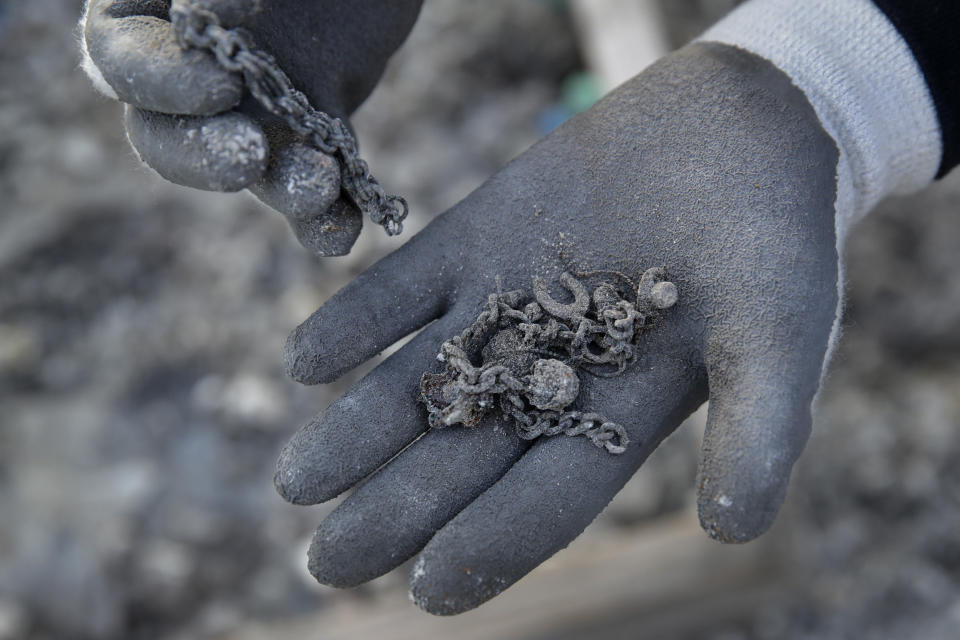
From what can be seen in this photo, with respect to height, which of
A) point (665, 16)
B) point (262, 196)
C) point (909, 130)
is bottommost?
point (665, 16)

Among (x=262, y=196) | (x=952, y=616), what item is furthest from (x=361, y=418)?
(x=952, y=616)

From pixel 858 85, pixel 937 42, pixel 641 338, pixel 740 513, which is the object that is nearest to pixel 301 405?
pixel 641 338

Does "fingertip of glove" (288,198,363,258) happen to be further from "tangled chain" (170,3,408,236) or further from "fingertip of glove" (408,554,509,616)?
"fingertip of glove" (408,554,509,616)

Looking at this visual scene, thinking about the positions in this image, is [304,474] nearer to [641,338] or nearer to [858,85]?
[641,338]

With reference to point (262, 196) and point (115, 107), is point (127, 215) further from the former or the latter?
point (262, 196)

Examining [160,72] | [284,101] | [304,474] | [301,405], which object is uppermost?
[160,72]

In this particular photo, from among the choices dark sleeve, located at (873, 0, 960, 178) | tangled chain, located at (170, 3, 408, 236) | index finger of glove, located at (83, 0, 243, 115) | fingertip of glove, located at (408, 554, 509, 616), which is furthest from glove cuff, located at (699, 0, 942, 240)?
index finger of glove, located at (83, 0, 243, 115)
